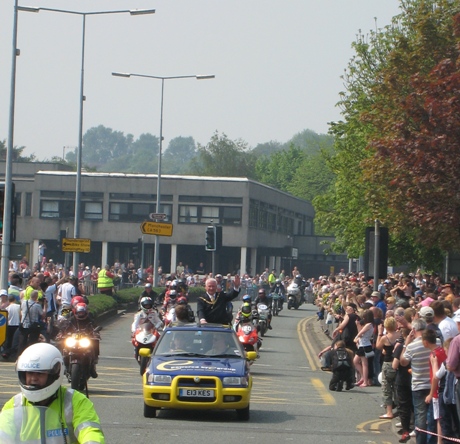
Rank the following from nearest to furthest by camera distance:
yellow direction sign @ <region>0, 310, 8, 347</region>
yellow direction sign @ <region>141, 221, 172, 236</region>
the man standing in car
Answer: yellow direction sign @ <region>0, 310, 8, 347</region> → the man standing in car → yellow direction sign @ <region>141, 221, 172, 236</region>

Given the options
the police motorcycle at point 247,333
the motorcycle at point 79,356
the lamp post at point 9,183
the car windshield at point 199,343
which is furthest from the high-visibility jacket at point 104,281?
the car windshield at point 199,343

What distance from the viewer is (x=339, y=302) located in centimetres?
2977

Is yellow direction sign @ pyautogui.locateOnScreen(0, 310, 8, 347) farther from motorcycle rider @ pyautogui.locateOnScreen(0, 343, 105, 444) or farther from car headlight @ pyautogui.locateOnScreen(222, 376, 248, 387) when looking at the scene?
motorcycle rider @ pyautogui.locateOnScreen(0, 343, 105, 444)

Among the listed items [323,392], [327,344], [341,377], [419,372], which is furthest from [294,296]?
[419,372]

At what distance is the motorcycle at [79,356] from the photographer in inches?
673

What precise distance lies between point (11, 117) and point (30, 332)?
7.21 metres

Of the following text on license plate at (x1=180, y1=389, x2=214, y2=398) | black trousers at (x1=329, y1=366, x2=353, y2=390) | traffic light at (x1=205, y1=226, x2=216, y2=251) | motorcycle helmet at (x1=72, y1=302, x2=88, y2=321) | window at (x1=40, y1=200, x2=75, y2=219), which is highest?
window at (x1=40, y1=200, x2=75, y2=219)

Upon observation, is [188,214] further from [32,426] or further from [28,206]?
[32,426]

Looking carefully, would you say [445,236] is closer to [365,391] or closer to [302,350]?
[302,350]

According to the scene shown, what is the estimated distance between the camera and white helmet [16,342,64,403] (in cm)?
572

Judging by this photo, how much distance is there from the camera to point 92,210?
3260 inches

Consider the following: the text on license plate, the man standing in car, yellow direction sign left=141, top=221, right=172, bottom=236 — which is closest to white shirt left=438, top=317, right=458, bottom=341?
the text on license plate

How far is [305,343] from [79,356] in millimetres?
16490

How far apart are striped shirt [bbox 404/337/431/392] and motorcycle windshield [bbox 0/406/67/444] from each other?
800 cm
